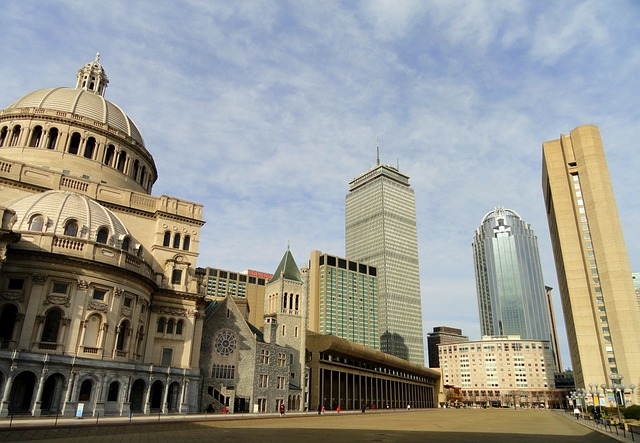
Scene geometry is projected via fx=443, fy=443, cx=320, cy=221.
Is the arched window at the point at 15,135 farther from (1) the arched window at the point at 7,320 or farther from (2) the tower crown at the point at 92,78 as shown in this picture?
(1) the arched window at the point at 7,320

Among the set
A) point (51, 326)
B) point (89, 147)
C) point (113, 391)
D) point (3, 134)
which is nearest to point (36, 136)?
point (3, 134)

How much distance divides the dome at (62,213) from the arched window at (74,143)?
15.9 metres

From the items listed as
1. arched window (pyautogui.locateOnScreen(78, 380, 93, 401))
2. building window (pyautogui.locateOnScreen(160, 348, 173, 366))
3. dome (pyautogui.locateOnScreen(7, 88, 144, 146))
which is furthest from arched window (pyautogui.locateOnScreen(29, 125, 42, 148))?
arched window (pyautogui.locateOnScreen(78, 380, 93, 401))

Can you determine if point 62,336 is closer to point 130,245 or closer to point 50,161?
point 130,245

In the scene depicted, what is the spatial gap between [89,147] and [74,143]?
80.3 inches

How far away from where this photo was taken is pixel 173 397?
52.9m

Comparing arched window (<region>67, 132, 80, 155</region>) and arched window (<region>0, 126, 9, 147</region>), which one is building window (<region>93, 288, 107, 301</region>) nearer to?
arched window (<region>67, 132, 80, 155</region>)

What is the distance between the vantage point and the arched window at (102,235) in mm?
49062

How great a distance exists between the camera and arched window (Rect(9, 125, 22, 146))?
204ft

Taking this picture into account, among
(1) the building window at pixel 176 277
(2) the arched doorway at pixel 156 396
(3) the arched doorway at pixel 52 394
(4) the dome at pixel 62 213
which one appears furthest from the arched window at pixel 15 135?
(2) the arched doorway at pixel 156 396

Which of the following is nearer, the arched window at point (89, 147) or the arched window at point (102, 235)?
the arched window at point (102, 235)

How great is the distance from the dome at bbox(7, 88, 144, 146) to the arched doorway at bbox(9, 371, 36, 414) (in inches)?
1561

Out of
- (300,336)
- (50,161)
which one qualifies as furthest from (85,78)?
(300,336)

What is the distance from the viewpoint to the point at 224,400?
59.1 metres
